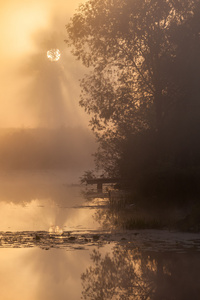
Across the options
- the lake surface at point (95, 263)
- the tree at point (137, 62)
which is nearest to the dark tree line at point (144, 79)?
the tree at point (137, 62)

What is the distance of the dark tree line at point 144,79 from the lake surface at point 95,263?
51.5ft

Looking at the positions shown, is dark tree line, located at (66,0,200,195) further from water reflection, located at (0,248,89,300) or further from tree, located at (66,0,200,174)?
water reflection, located at (0,248,89,300)

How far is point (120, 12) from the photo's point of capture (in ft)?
144

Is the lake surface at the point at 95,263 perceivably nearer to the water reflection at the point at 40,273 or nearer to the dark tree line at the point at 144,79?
the water reflection at the point at 40,273

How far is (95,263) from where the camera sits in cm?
1686

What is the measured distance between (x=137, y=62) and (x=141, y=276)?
33.1m

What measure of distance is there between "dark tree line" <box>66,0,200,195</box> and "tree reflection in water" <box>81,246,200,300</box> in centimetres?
2045

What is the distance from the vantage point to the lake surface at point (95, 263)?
13219 millimetres

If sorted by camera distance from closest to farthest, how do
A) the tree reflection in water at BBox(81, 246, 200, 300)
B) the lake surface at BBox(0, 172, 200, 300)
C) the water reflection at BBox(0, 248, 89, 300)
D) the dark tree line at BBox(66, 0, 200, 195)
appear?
1. the tree reflection in water at BBox(81, 246, 200, 300)
2. the water reflection at BBox(0, 248, 89, 300)
3. the lake surface at BBox(0, 172, 200, 300)
4. the dark tree line at BBox(66, 0, 200, 195)

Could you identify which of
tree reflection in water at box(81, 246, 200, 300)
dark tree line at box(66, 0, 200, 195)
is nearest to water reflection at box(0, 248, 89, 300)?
tree reflection in water at box(81, 246, 200, 300)

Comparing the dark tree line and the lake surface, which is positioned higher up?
the dark tree line

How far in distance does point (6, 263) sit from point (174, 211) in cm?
1647

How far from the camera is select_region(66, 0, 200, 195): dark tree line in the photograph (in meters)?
41.6

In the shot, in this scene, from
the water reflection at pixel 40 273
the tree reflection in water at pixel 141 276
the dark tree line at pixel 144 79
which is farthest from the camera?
the dark tree line at pixel 144 79
